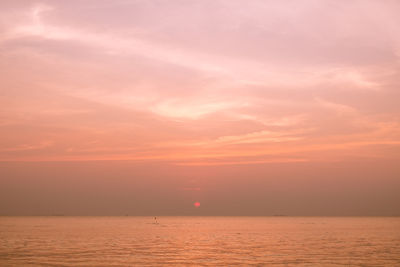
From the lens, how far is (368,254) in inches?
2960

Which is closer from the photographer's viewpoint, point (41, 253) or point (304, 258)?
point (304, 258)

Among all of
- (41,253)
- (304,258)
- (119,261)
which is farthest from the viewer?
(41,253)

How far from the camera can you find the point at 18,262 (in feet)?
198

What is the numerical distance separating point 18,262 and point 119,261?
45.2 ft

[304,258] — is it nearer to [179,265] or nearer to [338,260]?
[338,260]

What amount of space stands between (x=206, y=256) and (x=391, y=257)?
97.4ft

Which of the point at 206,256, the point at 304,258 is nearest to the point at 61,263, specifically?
the point at 206,256

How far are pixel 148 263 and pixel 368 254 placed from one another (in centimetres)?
3886

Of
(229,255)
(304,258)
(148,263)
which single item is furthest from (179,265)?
(304,258)

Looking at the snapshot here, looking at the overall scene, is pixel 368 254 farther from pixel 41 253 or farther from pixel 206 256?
pixel 41 253

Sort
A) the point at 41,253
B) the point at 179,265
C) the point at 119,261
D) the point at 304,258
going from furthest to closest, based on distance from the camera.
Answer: the point at 41,253 → the point at 304,258 → the point at 119,261 → the point at 179,265

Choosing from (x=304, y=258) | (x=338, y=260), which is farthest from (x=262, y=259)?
(x=338, y=260)

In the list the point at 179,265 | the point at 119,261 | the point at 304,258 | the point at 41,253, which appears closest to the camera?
the point at 179,265

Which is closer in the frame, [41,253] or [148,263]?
[148,263]
